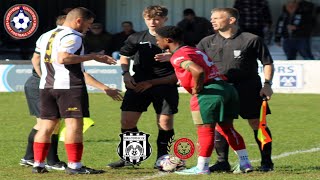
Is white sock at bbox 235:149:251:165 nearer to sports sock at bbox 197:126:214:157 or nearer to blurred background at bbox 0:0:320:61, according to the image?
sports sock at bbox 197:126:214:157

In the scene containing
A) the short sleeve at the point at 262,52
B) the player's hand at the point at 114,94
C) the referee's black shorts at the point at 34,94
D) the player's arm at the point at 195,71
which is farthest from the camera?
the referee's black shorts at the point at 34,94

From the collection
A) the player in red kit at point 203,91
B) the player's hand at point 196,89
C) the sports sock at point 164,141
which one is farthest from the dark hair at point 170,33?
the sports sock at point 164,141

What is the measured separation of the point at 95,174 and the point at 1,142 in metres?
3.52

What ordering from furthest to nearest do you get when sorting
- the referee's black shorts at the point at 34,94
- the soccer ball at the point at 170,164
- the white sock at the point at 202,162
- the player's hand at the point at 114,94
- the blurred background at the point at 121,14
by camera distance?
the blurred background at the point at 121,14 → the referee's black shorts at the point at 34,94 → the soccer ball at the point at 170,164 → the player's hand at the point at 114,94 → the white sock at the point at 202,162

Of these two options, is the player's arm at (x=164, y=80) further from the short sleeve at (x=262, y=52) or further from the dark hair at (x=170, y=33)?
the short sleeve at (x=262, y=52)

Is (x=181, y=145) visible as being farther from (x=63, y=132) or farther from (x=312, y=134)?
(x=312, y=134)

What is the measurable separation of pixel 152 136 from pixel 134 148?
332 centimetres

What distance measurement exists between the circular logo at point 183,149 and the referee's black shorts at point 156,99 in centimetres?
42

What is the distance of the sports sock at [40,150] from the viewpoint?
9.88 meters

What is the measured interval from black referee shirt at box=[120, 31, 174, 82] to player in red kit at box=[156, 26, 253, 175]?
2.32ft

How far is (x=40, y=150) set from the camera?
9883 mm

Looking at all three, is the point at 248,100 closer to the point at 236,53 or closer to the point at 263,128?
the point at 263,128

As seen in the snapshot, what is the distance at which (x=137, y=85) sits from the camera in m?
10.4

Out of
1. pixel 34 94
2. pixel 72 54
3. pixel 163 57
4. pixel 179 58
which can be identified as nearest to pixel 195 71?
pixel 179 58
